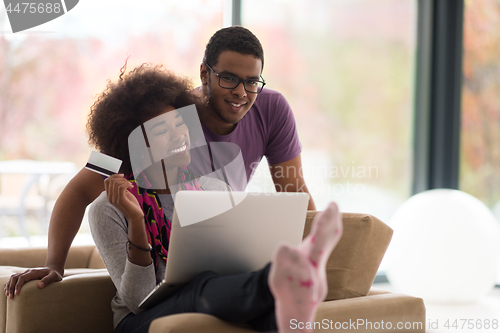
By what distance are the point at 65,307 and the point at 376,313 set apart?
0.93m

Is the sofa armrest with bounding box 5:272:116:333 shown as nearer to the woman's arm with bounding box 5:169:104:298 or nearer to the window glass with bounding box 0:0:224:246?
the woman's arm with bounding box 5:169:104:298

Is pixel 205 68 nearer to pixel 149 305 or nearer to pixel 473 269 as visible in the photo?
pixel 149 305

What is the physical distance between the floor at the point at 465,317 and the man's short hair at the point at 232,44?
166 cm

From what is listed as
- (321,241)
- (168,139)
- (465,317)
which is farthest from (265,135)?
(465,317)

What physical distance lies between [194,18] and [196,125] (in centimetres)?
157

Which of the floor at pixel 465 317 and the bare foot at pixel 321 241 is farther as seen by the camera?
the floor at pixel 465 317

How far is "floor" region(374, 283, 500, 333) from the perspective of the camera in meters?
2.43

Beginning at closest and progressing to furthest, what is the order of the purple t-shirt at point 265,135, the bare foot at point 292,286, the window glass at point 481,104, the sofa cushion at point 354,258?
the bare foot at point 292,286
the sofa cushion at point 354,258
the purple t-shirt at point 265,135
the window glass at point 481,104

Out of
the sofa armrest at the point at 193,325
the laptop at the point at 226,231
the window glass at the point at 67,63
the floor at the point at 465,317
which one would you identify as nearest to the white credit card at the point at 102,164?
the laptop at the point at 226,231

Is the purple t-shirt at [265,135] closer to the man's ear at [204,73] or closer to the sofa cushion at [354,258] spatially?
the man's ear at [204,73]

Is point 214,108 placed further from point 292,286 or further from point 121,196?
point 292,286

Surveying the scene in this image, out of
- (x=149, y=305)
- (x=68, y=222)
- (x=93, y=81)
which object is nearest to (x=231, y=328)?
(x=149, y=305)

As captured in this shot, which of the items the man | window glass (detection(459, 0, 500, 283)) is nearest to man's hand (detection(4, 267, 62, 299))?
the man

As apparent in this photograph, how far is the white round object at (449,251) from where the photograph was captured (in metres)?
2.77
